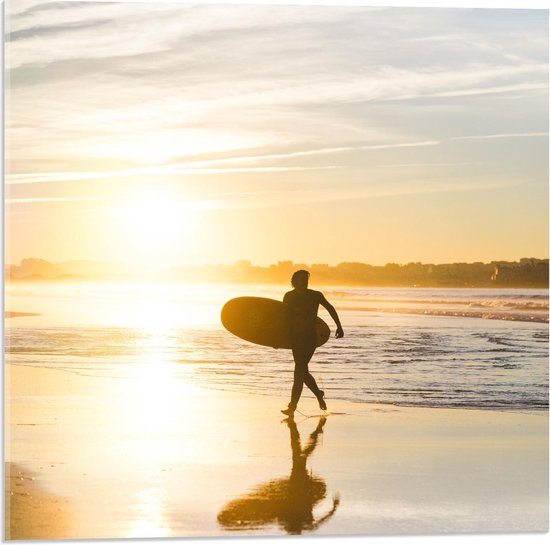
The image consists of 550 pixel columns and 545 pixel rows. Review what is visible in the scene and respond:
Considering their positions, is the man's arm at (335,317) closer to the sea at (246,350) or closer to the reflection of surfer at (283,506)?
the sea at (246,350)

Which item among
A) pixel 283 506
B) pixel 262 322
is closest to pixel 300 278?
pixel 262 322

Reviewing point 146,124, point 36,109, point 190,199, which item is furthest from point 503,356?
point 36,109

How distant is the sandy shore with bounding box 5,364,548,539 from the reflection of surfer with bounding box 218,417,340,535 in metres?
0.01

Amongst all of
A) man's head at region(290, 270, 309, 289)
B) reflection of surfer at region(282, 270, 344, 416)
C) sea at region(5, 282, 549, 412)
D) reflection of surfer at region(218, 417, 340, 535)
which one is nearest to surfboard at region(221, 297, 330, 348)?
reflection of surfer at region(282, 270, 344, 416)

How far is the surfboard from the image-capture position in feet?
35.0

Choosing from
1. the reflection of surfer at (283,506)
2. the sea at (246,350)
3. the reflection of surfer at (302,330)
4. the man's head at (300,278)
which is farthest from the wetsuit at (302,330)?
the reflection of surfer at (283,506)

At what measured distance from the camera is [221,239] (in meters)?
11.4

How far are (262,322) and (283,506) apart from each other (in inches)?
150

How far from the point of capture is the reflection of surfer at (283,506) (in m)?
7.09

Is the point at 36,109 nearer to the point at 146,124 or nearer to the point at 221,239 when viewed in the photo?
the point at 146,124

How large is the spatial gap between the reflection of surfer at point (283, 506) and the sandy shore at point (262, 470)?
0.01 m

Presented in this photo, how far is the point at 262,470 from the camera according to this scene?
804 centimetres

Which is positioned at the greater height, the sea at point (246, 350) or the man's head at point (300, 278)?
the man's head at point (300, 278)

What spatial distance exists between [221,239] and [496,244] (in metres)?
3.11
